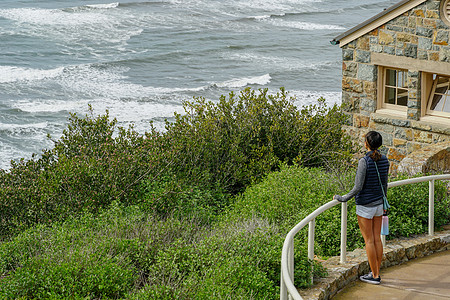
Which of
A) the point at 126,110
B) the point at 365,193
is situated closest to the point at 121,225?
the point at 365,193

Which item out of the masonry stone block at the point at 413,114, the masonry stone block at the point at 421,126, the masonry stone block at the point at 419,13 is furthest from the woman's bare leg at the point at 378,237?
the masonry stone block at the point at 419,13

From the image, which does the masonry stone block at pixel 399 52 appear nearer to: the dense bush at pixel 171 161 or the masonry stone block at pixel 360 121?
the masonry stone block at pixel 360 121

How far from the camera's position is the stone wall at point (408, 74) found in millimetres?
13586

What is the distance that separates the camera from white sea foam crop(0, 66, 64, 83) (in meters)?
34.5

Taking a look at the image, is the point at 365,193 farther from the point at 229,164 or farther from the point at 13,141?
the point at 13,141

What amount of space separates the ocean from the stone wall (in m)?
12.9

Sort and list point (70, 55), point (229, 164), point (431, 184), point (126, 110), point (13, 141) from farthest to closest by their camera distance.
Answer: point (70, 55)
point (126, 110)
point (13, 141)
point (229, 164)
point (431, 184)

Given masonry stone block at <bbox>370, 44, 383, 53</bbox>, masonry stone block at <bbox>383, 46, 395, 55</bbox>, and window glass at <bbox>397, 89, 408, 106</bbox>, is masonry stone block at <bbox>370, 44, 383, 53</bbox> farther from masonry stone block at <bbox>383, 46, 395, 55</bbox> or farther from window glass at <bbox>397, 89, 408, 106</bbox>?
window glass at <bbox>397, 89, 408, 106</bbox>

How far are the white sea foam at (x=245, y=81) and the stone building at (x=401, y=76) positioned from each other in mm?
19228

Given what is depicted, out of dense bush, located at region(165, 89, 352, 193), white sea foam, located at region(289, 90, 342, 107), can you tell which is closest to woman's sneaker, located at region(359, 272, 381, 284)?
dense bush, located at region(165, 89, 352, 193)

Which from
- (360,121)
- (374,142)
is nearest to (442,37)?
(360,121)

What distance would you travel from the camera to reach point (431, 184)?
7676mm

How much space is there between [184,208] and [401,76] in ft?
21.3

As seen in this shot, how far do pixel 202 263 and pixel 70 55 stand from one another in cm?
3432
